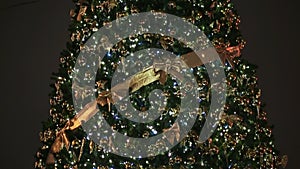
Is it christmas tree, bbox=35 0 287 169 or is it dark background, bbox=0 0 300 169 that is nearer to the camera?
christmas tree, bbox=35 0 287 169

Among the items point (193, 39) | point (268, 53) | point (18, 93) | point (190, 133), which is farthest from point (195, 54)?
point (18, 93)

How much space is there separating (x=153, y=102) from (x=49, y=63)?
2.59 meters

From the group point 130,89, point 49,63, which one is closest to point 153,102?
point 130,89

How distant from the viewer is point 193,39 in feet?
9.31

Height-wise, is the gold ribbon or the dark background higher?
the dark background

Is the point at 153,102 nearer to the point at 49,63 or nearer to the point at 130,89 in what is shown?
the point at 130,89

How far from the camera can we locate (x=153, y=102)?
2.74m

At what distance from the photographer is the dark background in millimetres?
4871

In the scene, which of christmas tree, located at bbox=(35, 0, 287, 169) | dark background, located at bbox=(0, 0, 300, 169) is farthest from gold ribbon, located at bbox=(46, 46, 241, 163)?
dark background, located at bbox=(0, 0, 300, 169)

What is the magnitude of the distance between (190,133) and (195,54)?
46cm

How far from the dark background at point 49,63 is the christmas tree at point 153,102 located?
6.79 feet

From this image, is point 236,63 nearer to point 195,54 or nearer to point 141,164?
point 195,54

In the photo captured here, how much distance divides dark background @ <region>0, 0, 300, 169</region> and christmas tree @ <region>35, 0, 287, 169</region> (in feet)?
6.79

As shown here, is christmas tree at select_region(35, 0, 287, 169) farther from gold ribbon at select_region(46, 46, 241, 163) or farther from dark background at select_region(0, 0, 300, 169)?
dark background at select_region(0, 0, 300, 169)
